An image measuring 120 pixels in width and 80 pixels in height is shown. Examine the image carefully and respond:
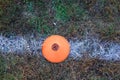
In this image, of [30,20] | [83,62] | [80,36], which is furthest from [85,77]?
[30,20]

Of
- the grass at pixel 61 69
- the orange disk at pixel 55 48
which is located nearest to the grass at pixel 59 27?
the grass at pixel 61 69

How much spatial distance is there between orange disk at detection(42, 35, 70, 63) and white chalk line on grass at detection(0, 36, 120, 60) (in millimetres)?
183

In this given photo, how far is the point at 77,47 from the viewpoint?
5012 millimetres

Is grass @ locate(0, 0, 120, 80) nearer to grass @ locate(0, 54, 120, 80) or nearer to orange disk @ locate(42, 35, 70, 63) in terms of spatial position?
grass @ locate(0, 54, 120, 80)

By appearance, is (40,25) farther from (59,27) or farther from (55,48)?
(55,48)

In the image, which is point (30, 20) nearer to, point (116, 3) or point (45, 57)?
point (45, 57)

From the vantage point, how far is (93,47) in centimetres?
502

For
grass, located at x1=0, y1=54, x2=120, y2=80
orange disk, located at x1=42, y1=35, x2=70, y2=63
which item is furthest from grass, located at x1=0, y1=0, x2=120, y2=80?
orange disk, located at x1=42, y1=35, x2=70, y2=63

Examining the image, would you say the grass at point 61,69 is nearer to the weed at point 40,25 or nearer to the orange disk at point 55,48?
the orange disk at point 55,48

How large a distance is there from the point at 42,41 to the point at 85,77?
74 cm

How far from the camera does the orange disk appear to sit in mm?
4676

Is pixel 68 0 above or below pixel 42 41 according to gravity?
above

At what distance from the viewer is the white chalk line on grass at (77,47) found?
498 cm

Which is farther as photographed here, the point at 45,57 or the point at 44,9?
the point at 44,9
